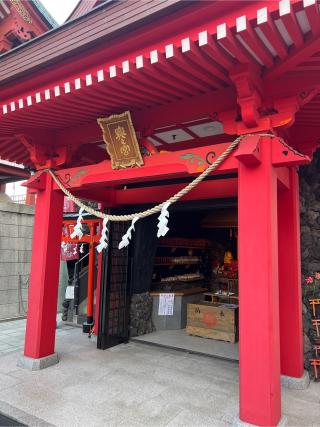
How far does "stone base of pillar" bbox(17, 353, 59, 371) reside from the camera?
484 cm

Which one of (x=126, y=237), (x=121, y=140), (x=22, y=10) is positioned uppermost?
(x=22, y=10)

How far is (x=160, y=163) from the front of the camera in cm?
A: 401

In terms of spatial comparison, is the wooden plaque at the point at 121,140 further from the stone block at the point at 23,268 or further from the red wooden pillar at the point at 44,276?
the stone block at the point at 23,268

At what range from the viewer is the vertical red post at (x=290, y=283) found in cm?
445

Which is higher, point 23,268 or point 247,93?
point 247,93

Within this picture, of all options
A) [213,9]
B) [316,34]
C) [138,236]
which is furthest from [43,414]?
[316,34]

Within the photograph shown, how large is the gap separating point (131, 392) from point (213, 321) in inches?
122

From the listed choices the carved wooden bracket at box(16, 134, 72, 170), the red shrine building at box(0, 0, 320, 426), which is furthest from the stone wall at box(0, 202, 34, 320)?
the carved wooden bracket at box(16, 134, 72, 170)

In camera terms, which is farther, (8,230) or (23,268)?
(23,268)

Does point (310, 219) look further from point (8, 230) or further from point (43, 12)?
point (8, 230)

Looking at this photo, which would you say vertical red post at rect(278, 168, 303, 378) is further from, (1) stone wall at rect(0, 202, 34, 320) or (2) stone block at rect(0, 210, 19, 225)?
(2) stone block at rect(0, 210, 19, 225)

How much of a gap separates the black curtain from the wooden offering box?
1220mm

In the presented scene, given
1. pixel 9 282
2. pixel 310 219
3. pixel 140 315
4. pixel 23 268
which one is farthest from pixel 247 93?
pixel 23 268

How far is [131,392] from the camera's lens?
13.5ft
